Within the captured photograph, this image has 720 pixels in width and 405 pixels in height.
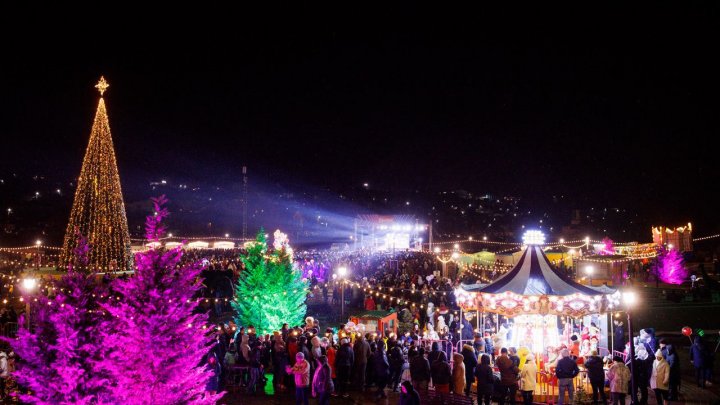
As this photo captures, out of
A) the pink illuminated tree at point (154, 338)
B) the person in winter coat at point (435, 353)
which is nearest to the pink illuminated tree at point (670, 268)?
the person in winter coat at point (435, 353)

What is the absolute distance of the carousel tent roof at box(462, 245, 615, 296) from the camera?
1221 cm

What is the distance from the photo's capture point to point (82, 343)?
6.78 metres

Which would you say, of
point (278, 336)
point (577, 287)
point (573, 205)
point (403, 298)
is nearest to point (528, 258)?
point (577, 287)

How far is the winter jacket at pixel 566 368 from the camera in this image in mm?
10156

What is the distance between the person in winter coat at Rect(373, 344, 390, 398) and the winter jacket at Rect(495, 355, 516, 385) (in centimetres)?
251

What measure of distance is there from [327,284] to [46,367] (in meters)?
17.8

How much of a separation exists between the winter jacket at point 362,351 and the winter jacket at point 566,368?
4046mm

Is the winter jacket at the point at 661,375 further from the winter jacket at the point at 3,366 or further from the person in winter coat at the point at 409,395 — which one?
the winter jacket at the point at 3,366

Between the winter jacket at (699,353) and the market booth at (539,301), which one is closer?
the market booth at (539,301)

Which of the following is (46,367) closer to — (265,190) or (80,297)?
(80,297)

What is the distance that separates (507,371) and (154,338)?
260 inches

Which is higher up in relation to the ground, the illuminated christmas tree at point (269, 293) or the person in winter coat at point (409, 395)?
the illuminated christmas tree at point (269, 293)

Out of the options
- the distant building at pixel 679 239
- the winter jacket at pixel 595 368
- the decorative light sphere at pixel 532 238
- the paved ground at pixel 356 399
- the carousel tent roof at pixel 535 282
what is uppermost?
the distant building at pixel 679 239

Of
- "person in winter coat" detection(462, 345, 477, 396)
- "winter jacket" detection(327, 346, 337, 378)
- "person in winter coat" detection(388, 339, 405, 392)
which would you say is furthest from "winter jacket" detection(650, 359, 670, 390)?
"winter jacket" detection(327, 346, 337, 378)
